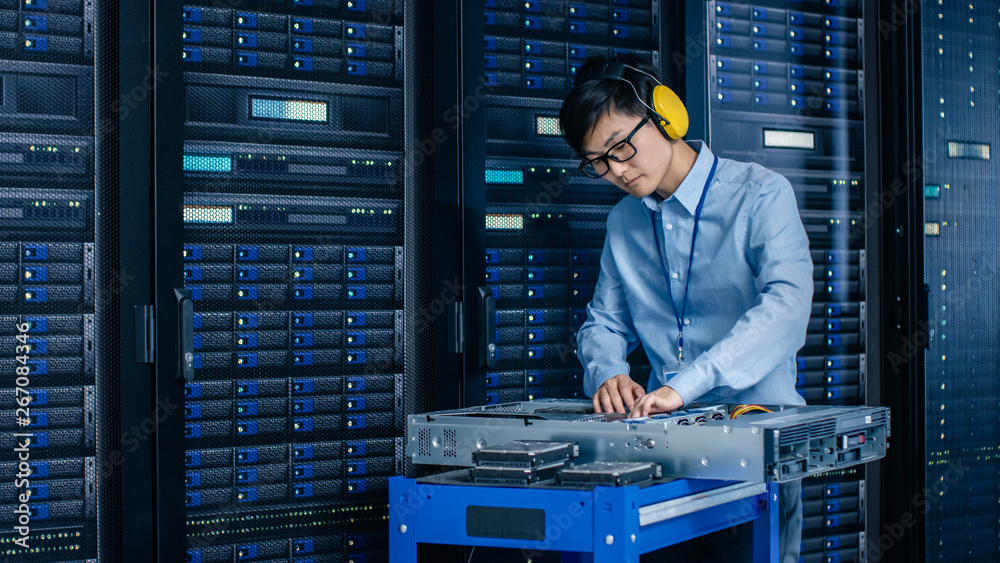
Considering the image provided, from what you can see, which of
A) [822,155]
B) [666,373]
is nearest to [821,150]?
[822,155]

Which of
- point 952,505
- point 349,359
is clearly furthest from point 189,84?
point 952,505

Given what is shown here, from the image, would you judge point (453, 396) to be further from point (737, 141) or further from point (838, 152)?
point (838, 152)

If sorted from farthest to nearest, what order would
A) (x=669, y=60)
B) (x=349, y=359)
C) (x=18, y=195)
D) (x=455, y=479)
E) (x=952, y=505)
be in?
1. (x=952, y=505)
2. (x=669, y=60)
3. (x=349, y=359)
4. (x=18, y=195)
5. (x=455, y=479)

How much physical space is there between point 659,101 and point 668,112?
36mm

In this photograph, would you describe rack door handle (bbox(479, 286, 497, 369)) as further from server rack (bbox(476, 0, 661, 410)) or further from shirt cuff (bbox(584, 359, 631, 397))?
shirt cuff (bbox(584, 359, 631, 397))

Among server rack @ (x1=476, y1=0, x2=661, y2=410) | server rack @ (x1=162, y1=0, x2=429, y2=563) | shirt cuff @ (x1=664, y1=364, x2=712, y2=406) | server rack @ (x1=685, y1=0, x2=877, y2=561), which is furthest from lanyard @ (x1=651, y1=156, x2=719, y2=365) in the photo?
server rack @ (x1=685, y1=0, x2=877, y2=561)

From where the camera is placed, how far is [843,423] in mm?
1553

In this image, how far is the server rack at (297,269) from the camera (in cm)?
217

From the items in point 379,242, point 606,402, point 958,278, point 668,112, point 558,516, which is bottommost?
point 558,516

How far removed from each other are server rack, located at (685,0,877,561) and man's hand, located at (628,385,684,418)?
1349 mm

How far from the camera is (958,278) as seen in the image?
2.96 meters

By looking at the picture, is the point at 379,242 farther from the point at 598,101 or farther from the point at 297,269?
the point at 598,101

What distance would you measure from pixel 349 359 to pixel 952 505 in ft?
6.82

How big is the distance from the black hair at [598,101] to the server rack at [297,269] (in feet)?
2.11
